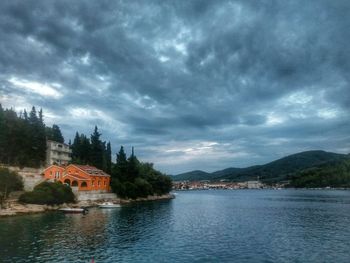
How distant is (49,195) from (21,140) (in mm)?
28061

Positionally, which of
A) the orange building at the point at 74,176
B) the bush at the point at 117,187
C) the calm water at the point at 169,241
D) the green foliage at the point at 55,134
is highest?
the green foliage at the point at 55,134

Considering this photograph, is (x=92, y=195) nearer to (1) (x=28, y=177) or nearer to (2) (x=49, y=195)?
(1) (x=28, y=177)

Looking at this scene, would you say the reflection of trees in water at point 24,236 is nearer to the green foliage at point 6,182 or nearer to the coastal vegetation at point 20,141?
the green foliage at point 6,182

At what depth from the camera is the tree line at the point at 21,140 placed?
109 metres

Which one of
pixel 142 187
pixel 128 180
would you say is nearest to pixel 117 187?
pixel 128 180

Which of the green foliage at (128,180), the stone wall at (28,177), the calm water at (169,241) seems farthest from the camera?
the green foliage at (128,180)

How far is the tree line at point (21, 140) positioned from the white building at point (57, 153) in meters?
18.2

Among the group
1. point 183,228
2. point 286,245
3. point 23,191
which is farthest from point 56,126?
point 286,245

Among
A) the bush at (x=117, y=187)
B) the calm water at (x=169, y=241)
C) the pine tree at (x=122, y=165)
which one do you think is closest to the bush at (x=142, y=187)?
the pine tree at (x=122, y=165)

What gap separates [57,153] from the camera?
5822 inches

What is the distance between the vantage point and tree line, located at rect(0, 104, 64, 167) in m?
109

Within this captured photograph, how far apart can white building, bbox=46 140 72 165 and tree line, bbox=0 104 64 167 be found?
18238 mm

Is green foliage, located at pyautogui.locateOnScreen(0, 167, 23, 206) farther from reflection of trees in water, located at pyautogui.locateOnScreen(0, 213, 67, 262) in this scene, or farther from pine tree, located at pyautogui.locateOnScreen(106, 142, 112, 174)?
pine tree, located at pyautogui.locateOnScreen(106, 142, 112, 174)

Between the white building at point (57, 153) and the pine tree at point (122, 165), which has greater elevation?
A: the white building at point (57, 153)
